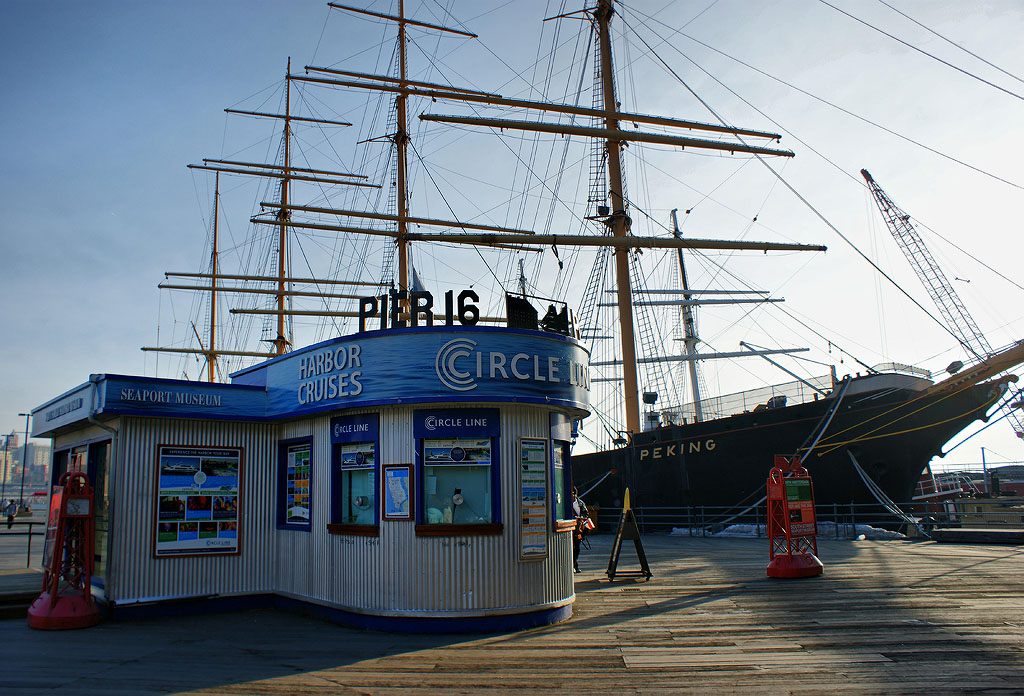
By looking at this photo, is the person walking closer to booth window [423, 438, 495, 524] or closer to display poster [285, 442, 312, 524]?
booth window [423, 438, 495, 524]

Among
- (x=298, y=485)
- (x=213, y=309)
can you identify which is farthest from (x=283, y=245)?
(x=298, y=485)

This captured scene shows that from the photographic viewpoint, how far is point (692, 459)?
2688 centimetres

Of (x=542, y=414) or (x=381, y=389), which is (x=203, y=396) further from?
(x=542, y=414)

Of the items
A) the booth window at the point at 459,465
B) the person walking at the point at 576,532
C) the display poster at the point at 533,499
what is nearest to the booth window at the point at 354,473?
the booth window at the point at 459,465

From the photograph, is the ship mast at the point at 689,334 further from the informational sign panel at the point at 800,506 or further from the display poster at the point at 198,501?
the display poster at the point at 198,501

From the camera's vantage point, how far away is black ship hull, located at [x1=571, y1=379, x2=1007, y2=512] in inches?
911

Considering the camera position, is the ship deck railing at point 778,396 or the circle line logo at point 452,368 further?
the ship deck railing at point 778,396

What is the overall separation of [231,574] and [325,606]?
200 cm

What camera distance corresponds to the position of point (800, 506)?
13.6 m

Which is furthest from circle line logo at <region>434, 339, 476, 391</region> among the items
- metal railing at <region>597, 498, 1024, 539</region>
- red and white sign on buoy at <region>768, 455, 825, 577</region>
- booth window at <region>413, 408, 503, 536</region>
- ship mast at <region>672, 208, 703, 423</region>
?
ship mast at <region>672, 208, 703, 423</region>

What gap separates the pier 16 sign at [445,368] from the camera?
9484mm

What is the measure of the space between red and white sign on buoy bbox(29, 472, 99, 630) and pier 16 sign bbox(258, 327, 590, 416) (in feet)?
11.5

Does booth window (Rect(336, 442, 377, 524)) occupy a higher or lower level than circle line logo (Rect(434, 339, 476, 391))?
lower

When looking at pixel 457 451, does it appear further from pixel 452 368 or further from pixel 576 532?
pixel 576 532
